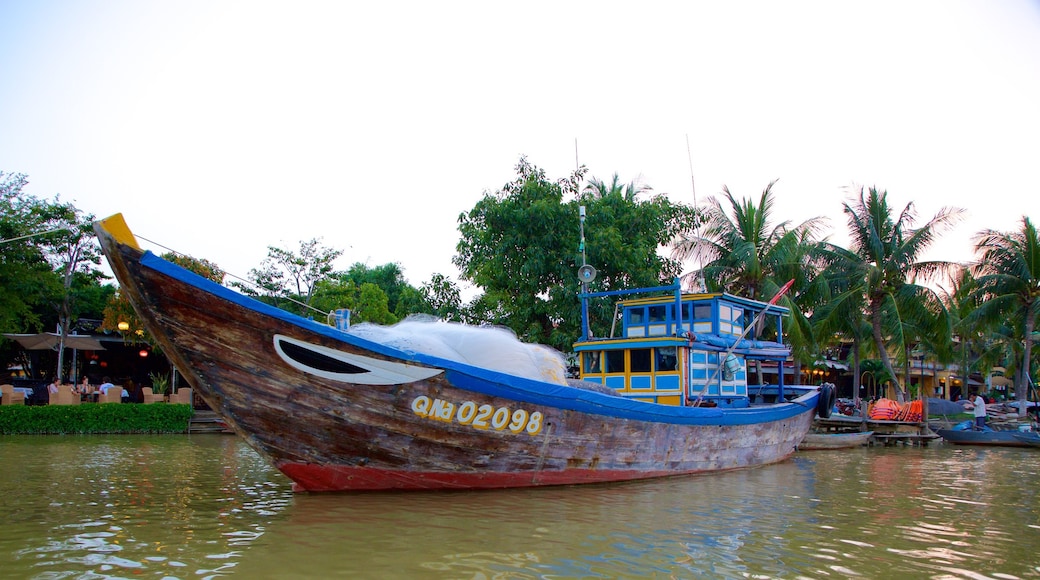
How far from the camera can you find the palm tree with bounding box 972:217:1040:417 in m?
22.0

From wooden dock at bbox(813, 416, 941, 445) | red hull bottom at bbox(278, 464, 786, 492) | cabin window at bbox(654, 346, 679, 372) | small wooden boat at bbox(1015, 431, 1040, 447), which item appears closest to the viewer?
red hull bottom at bbox(278, 464, 786, 492)

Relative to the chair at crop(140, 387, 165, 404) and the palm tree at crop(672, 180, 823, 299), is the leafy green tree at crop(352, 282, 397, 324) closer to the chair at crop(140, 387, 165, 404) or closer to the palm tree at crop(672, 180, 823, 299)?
the chair at crop(140, 387, 165, 404)

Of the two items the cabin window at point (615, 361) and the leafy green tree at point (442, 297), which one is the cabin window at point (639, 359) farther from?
the leafy green tree at point (442, 297)

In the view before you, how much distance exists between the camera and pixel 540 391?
7953 mm

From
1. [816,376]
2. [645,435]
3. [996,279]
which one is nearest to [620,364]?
[645,435]

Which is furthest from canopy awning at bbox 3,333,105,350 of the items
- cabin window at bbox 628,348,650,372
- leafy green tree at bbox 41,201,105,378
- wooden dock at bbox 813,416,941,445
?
wooden dock at bbox 813,416,941,445

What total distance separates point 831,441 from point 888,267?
754 centimetres

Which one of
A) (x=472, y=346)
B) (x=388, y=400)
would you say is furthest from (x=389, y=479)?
(x=472, y=346)

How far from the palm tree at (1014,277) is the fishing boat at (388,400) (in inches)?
673

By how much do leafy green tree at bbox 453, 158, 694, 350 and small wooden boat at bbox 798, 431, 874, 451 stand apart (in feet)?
17.8

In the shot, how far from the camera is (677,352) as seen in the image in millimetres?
11758

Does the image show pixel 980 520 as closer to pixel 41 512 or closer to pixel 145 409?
pixel 41 512

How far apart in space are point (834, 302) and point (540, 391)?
56.5ft

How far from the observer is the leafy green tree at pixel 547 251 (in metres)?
18.4
